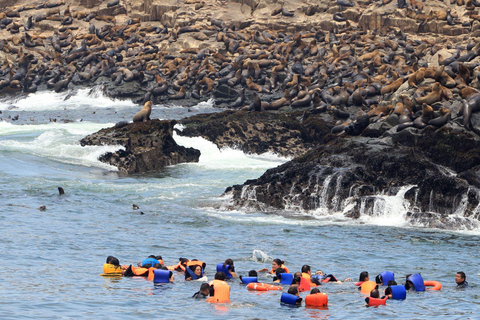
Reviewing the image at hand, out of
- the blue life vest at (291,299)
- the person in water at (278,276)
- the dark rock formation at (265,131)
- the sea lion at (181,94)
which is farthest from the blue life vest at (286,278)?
the sea lion at (181,94)

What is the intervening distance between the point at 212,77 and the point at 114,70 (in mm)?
7443

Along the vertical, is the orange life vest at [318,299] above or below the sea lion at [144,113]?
below

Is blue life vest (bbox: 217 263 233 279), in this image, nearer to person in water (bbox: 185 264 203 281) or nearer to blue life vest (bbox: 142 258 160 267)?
person in water (bbox: 185 264 203 281)

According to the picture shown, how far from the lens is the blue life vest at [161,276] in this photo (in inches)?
636

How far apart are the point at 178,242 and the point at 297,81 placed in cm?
2970

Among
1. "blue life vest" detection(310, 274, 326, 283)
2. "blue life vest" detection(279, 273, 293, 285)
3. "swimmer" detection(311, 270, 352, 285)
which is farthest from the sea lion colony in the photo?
"blue life vest" detection(279, 273, 293, 285)

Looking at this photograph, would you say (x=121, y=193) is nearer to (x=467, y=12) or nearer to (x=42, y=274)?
(x=42, y=274)

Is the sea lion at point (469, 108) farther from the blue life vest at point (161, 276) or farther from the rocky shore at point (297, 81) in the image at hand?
the blue life vest at point (161, 276)

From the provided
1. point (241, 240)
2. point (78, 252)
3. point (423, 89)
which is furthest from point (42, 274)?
point (423, 89)

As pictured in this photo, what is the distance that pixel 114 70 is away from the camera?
2205 inches

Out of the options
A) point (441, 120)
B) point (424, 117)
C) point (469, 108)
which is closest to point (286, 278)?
point (441, 120)

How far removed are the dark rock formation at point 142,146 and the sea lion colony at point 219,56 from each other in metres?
7.24

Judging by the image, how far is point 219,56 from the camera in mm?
56500

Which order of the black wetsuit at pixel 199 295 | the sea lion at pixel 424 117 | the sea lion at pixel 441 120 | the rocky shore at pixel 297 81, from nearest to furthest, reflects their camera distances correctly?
the black wetsuit at pixel 199 295, the rocky shore at pixel 297 81, the sea lion at pixel 441 120, the sea lion at pixel 424 117
